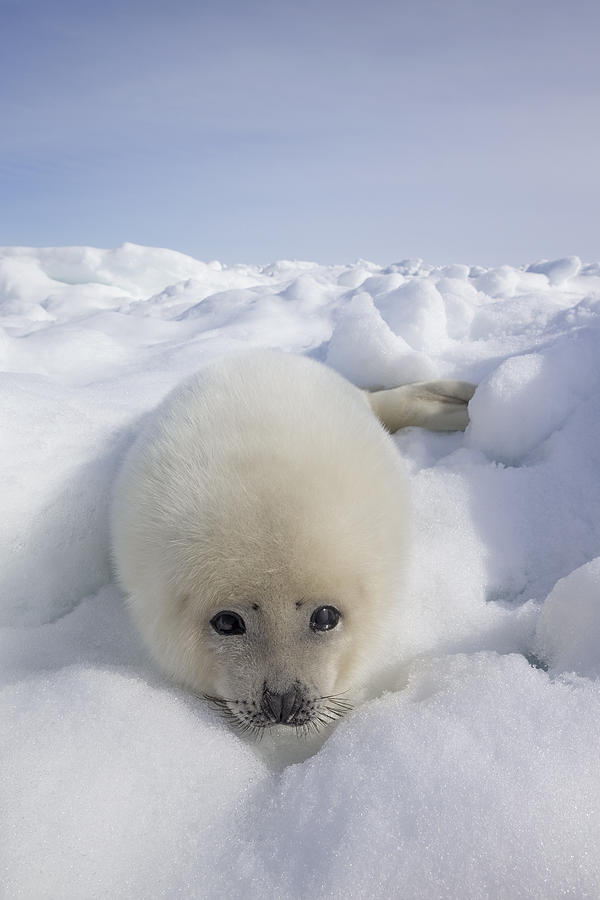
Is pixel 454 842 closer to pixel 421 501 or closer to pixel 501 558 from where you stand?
pixel 501 558

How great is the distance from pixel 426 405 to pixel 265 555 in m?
1.80

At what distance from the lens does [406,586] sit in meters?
1.58

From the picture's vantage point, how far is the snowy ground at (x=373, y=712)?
91 centimetres

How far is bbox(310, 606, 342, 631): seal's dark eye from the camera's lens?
1345mm

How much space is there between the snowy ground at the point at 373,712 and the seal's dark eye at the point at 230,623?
0.60 ft

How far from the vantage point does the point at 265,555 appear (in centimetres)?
129

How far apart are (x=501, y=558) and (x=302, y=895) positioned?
4.20ft

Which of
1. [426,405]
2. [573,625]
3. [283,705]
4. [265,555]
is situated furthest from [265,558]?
[426,405]

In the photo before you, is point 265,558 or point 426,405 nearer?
point 265,558

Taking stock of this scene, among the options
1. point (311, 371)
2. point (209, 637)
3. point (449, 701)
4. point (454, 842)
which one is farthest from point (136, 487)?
point (454, 842)

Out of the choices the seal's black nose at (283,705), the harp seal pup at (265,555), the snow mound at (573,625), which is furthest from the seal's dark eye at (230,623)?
the snow mound at (573,625)

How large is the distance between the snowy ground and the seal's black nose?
91 mm

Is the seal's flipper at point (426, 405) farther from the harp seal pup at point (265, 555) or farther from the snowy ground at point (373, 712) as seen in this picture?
the harp seal pup at point (265, 555)

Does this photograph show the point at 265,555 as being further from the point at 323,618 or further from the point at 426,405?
the point at 426,405
